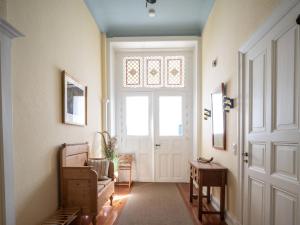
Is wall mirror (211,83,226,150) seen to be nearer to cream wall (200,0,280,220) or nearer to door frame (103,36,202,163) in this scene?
cream wall (200,0,280,220)

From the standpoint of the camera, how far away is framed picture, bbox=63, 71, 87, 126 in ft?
9.11

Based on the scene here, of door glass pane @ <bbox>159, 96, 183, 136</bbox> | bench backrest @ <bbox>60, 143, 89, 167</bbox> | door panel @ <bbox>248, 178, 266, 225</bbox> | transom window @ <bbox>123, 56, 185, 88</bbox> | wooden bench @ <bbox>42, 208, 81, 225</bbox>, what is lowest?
wooden bench @ <bbox>42, 208, 81, 225</bbox>

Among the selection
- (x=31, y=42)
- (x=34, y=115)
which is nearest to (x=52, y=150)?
(x=34, y=115)

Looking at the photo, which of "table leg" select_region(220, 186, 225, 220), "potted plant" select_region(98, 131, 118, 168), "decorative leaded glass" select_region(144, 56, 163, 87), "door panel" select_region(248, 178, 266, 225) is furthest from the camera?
"decorative leaded glass" select_region(144, 56, 163, 87)

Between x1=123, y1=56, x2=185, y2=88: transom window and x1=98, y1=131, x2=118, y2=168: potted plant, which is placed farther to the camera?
x1=123, y1=56, x2=185, y2=88: transom window

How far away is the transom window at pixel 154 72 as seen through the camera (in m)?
5.28

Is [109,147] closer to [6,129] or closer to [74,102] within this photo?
[74,102]

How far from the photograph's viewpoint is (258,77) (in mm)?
2178

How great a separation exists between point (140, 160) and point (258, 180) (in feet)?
11.1

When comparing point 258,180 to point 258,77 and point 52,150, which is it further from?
point 52,150

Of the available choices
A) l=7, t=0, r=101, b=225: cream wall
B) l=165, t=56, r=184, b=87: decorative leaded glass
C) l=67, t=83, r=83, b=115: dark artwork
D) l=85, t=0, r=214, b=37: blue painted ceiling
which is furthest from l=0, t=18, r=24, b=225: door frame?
l=165, t=56, r=184, b=87: decorative leaded glass

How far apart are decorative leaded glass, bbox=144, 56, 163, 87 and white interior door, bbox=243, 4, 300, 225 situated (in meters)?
2.99

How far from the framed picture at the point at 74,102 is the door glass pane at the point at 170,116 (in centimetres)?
216

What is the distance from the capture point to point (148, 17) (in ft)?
14.5
